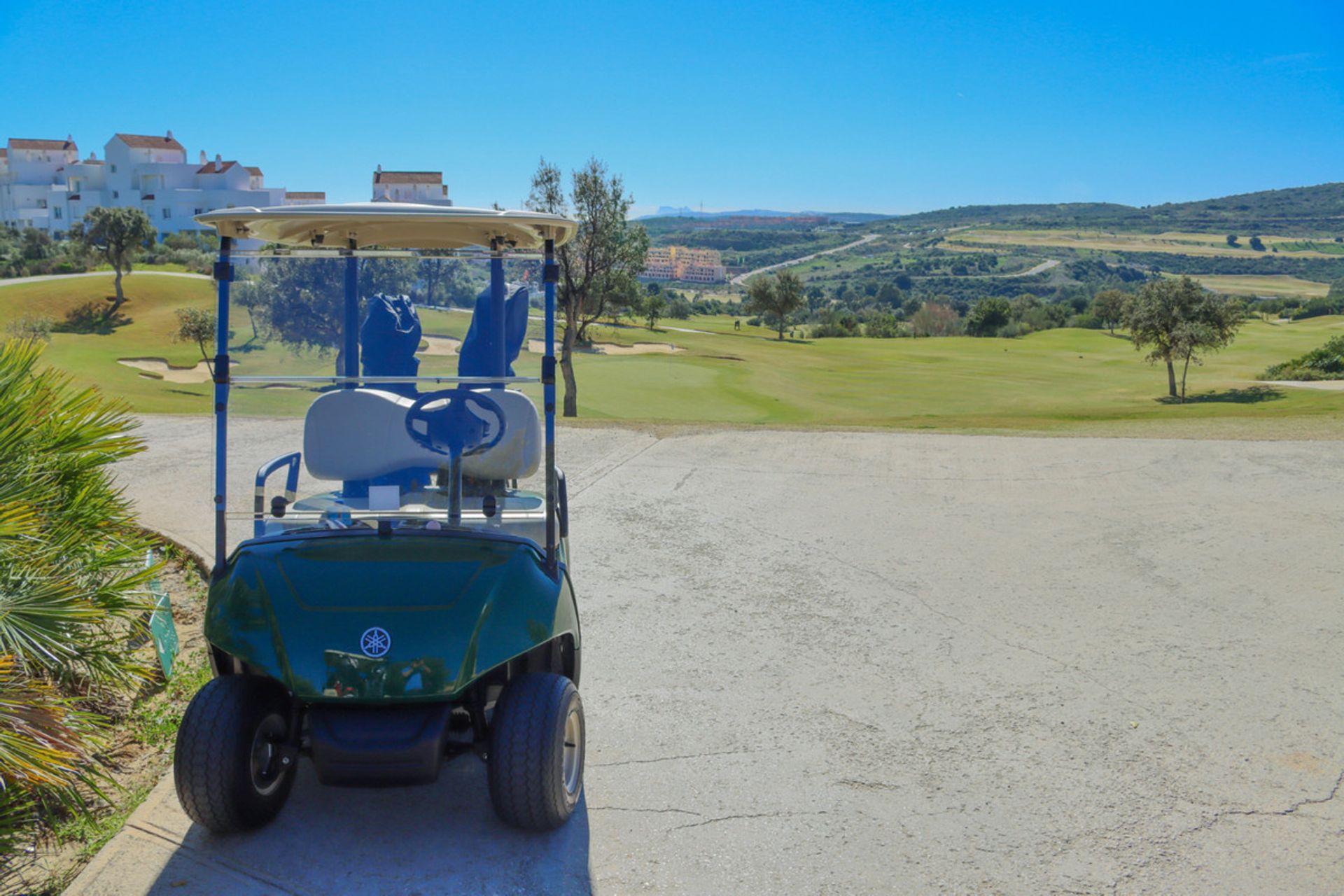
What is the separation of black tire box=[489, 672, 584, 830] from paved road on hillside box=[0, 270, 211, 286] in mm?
42607

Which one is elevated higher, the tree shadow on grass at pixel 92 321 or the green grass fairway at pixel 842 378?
the tree shadow on grass at pixel 92 321

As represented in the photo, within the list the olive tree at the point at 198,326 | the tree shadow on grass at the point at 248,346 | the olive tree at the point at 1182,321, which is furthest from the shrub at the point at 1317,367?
the tree shadow on grass at the point at 248,346

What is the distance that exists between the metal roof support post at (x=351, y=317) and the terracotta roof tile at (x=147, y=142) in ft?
348

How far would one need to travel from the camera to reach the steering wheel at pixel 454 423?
4.27m

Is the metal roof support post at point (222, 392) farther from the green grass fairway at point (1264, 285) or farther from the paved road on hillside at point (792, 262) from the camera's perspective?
the paved road on hillside at point (792, 262)

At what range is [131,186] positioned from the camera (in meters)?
96.8

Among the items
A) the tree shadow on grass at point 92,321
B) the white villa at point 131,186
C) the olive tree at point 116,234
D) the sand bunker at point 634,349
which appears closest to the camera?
the tree shadow on grass at point 92,321

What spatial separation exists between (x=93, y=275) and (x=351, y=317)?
46852 mm

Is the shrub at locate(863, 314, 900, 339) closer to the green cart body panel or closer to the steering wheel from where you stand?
the steering wheel

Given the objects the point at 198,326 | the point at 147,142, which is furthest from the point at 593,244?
the point at 147,142

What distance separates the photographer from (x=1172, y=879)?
146 inches

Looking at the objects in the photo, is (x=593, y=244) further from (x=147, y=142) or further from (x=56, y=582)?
(x=147, y=142)

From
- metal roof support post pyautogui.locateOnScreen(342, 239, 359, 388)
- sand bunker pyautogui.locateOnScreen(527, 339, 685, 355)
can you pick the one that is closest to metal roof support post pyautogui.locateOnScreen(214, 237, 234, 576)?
metal roof support post pyautogui.locateOnScreen(342, 239, 359, 388)

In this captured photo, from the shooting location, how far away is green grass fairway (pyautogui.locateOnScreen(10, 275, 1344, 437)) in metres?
15.1
